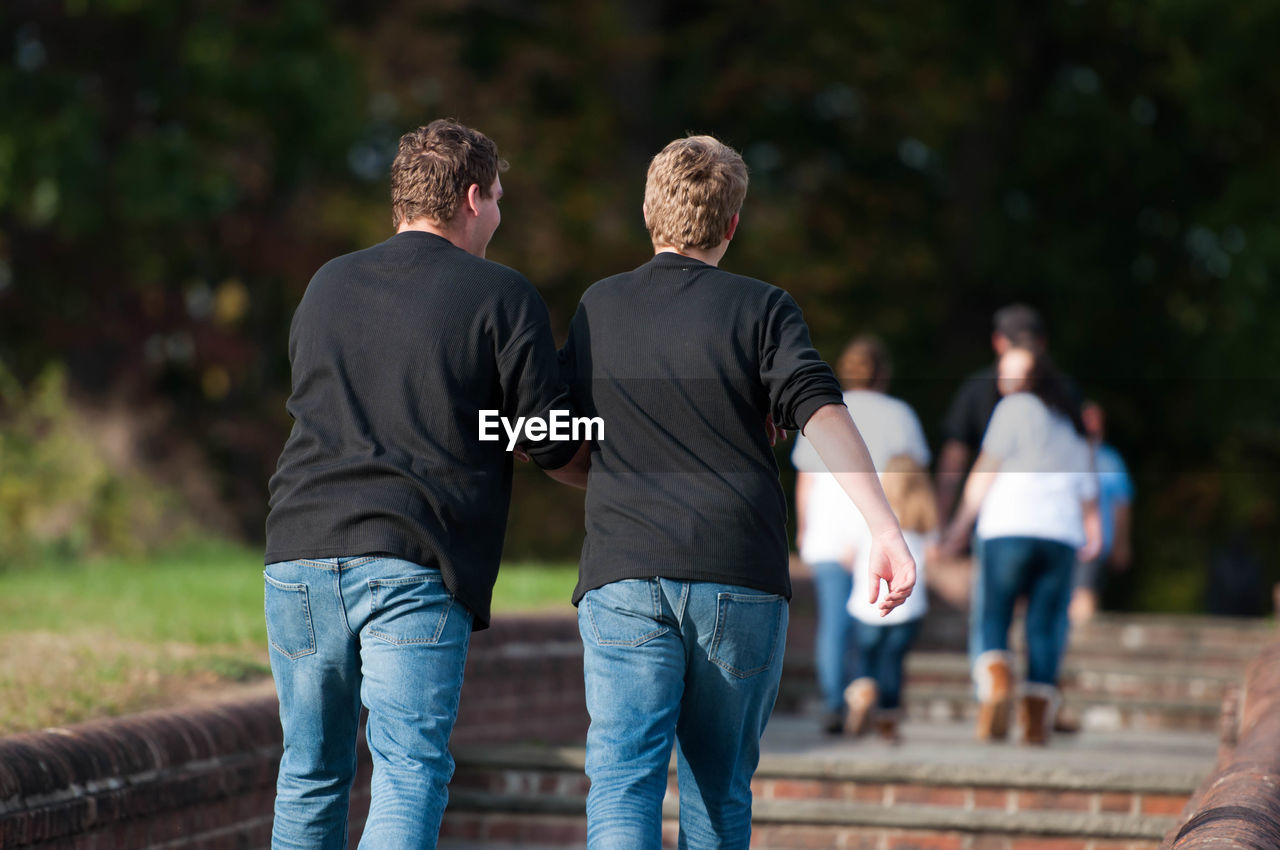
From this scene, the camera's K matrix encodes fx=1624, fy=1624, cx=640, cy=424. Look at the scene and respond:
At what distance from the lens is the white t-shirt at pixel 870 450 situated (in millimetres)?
7402

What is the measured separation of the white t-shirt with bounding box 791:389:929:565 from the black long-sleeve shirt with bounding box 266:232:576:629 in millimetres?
4064

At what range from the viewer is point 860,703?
306 inches

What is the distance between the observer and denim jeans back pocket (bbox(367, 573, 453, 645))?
332cm

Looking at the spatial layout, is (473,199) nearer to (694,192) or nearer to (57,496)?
(694,192)

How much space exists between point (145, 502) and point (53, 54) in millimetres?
5279

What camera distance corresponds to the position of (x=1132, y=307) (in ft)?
64.8

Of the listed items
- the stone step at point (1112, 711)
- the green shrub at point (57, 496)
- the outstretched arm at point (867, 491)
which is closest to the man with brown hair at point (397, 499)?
the outstretched arm at point (867, 491)

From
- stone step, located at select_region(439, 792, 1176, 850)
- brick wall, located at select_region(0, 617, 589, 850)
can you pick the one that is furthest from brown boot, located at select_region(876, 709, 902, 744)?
brick wall, located at select_region(0, 617, 589, 850)

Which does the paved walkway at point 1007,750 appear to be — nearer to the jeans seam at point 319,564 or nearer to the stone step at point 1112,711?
the stone step at point 1112,711

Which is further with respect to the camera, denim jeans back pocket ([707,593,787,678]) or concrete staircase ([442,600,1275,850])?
concrete staircase ([442,600,1275,850])

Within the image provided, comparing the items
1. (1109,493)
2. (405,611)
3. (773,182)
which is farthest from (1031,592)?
(773,182)

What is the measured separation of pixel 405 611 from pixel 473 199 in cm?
92

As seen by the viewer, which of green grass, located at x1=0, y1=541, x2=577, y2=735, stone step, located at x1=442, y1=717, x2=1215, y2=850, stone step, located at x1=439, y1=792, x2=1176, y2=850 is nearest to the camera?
green grass, located at x1=0, y1=541, x2=577, y2=735

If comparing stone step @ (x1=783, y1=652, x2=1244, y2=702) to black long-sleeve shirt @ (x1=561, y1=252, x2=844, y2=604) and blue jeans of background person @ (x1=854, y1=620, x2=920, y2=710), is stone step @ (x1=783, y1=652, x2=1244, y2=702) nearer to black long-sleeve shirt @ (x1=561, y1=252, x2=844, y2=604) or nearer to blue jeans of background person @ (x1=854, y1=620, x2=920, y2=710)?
blue jeans of background person @ (x1=854, y1=620, x2=920, y2=710)
